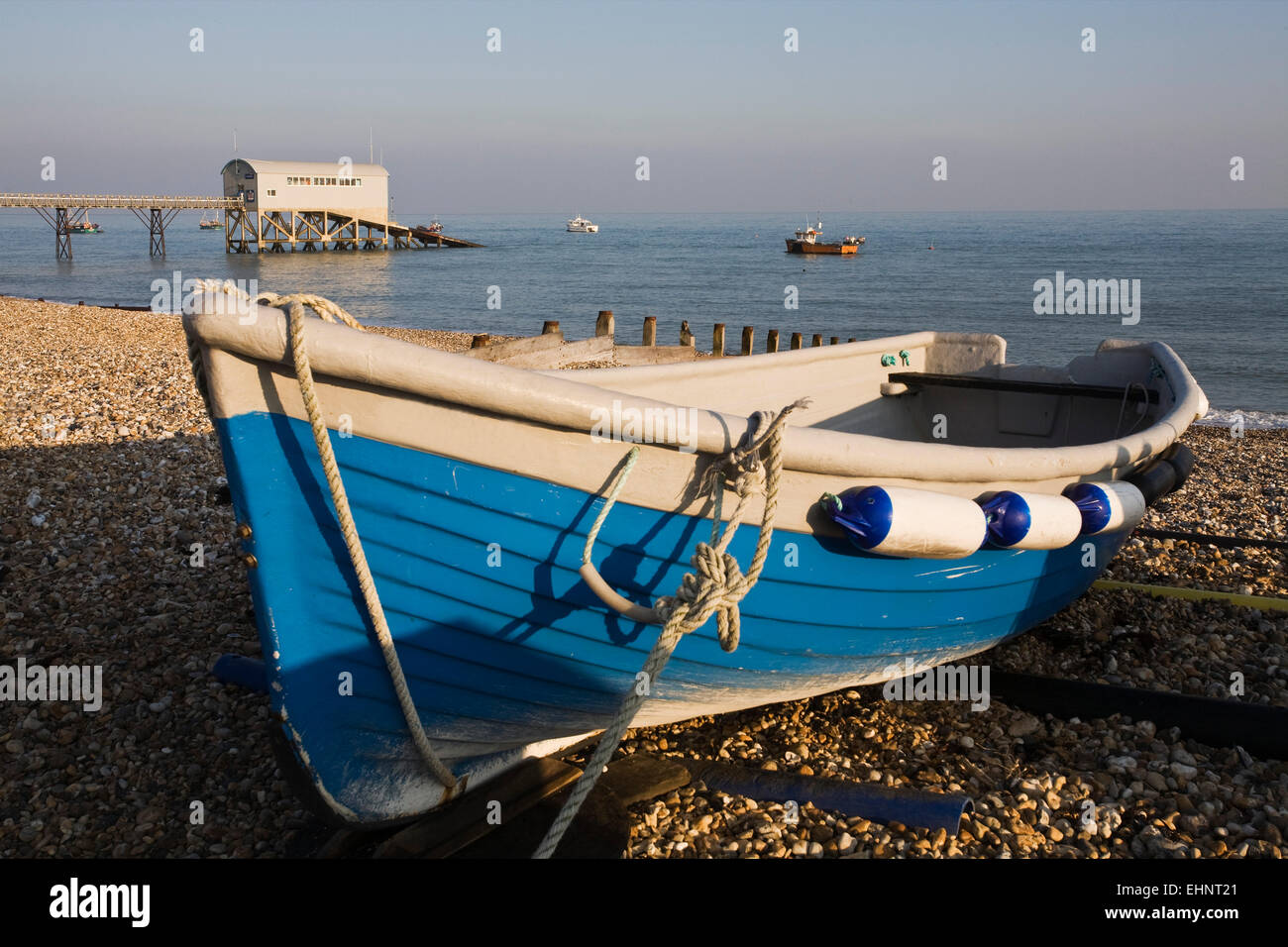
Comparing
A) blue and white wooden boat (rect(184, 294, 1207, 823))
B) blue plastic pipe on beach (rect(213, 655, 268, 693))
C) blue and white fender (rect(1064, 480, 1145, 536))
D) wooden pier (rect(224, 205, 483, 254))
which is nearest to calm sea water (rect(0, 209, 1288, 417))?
wooden pier (rect(224, 205, 483, 254))

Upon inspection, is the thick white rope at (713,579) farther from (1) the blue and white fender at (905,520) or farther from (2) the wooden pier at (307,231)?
(2) the wooden pier at (307,231)

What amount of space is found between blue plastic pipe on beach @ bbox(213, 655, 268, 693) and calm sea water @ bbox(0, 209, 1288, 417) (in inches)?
689

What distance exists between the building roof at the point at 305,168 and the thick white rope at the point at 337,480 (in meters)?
56.8

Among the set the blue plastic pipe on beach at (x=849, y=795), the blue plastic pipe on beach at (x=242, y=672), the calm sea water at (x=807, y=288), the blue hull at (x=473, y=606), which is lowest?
the blue plastic pipe on beach at (x=849, y=795)

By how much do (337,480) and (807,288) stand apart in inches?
1732

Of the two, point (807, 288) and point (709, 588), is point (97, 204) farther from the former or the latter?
point (709, 588)

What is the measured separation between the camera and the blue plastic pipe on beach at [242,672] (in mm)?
4504

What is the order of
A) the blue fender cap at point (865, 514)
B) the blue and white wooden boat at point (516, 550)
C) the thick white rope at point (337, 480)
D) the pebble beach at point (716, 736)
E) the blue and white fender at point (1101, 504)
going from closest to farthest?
the thick white rope at point (337, 480) → the blue and white wooden boat at point (516, 550) → the blue fender cap at point (865, 514) → the pebble beach at point (716, 736) → the blue and white fender at point (1101, 504)

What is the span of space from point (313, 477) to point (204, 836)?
1.62m

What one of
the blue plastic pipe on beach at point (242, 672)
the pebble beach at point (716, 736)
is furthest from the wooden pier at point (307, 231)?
the blue plastic pipe on beach at point (242, 672)

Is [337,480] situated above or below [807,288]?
below

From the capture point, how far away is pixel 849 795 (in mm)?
3781

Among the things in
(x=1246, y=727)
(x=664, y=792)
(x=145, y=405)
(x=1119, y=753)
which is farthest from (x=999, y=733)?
(x=145, y=405)

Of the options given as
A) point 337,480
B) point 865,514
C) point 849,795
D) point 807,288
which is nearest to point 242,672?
point 337,480
